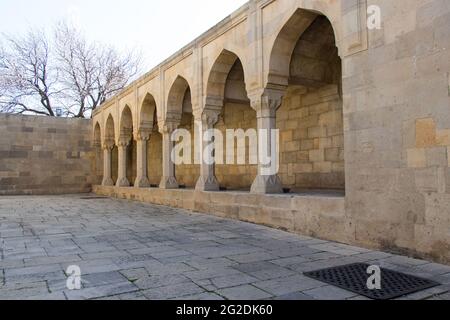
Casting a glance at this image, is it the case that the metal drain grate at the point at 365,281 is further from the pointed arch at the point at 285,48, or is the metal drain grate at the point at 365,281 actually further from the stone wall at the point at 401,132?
the pointed arch at the point at 285,48

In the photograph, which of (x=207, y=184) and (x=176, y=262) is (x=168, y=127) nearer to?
(x=207, y=184)

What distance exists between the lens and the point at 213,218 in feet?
23.4

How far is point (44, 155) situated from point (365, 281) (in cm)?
1542

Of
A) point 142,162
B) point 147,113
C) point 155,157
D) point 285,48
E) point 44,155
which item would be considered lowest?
point 142,162

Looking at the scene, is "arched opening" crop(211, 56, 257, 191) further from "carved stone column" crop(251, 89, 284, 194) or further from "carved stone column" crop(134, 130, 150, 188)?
"carved stone column" crop(134, 130, 150, 188)

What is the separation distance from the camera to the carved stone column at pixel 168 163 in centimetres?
996

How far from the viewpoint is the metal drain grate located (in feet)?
8.87

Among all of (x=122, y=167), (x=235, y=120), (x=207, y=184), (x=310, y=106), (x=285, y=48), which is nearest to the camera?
(x=285, y=48)

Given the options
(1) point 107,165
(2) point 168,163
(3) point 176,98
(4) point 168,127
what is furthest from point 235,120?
(1) point 107,165

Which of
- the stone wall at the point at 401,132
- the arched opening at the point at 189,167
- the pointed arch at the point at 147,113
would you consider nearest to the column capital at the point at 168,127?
the pointed arch at the point at 147,113

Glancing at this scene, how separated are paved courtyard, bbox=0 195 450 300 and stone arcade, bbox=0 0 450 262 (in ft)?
1.48

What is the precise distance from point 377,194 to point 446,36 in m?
1.71

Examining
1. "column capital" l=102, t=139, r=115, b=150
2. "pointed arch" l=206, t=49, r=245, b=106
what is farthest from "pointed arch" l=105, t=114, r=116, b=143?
"pointed arch" l=206, t=49, r=245, b=106

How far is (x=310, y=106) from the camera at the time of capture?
7863mm
